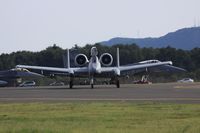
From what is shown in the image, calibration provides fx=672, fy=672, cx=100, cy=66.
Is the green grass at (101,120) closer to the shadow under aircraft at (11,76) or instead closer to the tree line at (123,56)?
the shadow under aircraft at (11,76)

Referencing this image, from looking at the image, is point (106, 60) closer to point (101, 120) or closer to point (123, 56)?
point (101, 120)

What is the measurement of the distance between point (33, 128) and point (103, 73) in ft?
164

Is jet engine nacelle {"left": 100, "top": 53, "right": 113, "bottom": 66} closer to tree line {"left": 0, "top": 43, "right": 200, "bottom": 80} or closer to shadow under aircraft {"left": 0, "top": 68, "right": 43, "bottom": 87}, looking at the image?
shadow under aircraft {"left": 0, "top": 68, "right": 43, "bottom": 87}

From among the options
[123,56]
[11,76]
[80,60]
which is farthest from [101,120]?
[123,56]

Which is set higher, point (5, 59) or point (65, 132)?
point (5, 59)

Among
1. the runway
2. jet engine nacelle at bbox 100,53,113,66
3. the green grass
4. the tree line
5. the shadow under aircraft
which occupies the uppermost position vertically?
the tree line

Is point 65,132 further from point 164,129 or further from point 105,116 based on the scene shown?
point 105,116

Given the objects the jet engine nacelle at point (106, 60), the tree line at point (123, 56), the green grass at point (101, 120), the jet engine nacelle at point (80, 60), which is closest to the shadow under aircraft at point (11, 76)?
the tree line at point (123, 56)

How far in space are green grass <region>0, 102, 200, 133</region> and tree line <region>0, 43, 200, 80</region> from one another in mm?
126099

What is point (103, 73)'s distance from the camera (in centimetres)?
6975

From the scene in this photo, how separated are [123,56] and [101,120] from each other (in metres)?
152

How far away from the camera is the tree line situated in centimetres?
15900

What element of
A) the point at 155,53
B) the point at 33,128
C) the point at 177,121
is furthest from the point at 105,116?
the point at 155,53

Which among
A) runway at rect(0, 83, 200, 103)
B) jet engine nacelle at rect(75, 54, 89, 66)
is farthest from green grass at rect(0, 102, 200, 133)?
jet engine nacelle at rect(75, 54, 89, 66)
